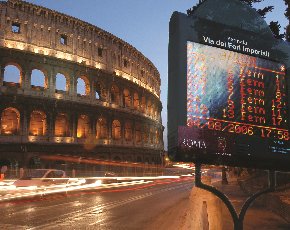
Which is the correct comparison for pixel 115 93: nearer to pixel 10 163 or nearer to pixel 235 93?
pixel 10 163

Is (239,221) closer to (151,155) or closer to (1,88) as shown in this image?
(1,88)

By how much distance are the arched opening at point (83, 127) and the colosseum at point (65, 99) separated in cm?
11

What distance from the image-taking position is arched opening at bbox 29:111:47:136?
1225 inches

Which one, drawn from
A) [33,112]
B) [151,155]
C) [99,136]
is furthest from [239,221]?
[151,155]

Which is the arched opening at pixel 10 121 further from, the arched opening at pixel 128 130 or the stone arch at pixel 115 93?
the arched opening at pixel 128 130

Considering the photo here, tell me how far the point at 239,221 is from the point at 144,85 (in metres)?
45.6

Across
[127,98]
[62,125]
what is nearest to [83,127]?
[62,125]

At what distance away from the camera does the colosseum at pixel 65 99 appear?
2936 cm

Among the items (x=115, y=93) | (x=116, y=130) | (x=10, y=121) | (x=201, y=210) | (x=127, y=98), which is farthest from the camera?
(x=127, y=98)

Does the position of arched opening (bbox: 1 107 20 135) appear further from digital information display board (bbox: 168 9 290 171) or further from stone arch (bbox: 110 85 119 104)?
digital information display board (bbox: 168 9 290 171)

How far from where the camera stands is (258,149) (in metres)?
2.30

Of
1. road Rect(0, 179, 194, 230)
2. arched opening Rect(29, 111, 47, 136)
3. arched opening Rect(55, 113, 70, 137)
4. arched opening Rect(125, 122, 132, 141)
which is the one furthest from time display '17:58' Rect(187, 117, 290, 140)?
arched opening Rect(125, 122, 132, 141)

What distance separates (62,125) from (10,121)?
5.26 m

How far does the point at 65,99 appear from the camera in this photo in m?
32.5
